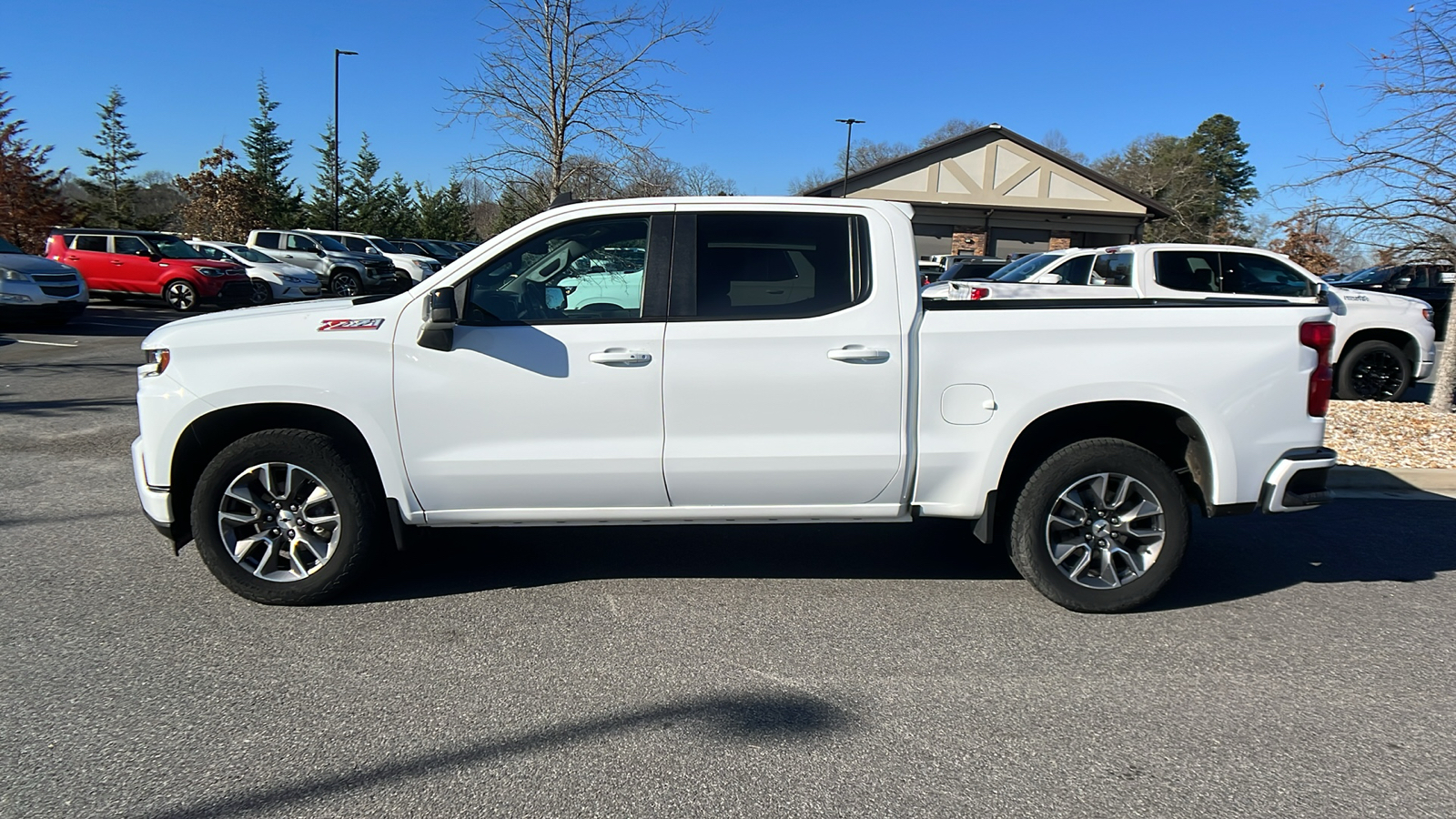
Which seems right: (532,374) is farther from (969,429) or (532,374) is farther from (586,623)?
(969,429)

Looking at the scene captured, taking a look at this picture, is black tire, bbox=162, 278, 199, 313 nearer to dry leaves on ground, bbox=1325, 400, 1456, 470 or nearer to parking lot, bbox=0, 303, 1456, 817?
parking lot, bbox=0, 303, 1456, 817

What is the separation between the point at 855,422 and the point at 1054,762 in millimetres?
1696

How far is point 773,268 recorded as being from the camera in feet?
14.3

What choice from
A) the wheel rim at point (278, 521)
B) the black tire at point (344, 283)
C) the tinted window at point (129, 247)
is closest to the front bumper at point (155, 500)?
the wheel rim at point (278, 521)

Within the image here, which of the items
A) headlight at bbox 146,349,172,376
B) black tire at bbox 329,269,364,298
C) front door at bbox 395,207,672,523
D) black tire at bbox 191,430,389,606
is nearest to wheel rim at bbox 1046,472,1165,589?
front door at bbox 395,207,672,523

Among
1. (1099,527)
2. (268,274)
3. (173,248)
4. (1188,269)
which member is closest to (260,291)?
(268,274)

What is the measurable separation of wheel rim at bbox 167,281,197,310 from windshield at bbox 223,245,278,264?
308 cm

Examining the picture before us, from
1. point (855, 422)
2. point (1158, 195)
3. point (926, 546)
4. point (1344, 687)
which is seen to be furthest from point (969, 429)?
point (1158, 195)

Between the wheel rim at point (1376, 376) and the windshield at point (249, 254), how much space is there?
2229 centimetres

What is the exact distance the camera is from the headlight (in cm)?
422

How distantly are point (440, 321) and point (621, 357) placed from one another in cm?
82

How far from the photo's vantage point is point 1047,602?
453 centimetres

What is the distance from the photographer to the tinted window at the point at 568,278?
14.1ft

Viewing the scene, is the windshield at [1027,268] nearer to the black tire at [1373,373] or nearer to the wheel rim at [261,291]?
the black tire at [1373,373]
